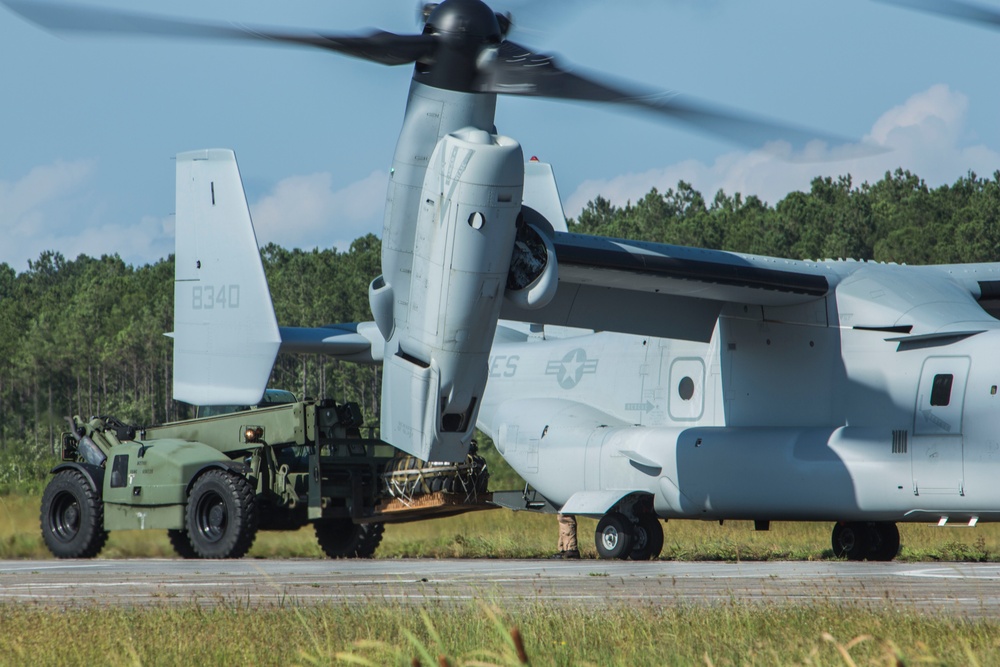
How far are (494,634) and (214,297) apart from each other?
1089 cm

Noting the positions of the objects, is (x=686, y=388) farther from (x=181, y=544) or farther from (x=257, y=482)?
(x=181, y=544)

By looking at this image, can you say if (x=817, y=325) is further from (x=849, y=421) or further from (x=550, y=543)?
(x=550, y=543)

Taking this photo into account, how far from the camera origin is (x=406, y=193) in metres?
12.5

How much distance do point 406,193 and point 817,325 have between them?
17.1 feet

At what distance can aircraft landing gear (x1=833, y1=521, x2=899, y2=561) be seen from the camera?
15.7 m

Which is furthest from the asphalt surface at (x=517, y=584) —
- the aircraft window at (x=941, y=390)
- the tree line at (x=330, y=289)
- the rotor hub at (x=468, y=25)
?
the tree line at (x=330, y=289)

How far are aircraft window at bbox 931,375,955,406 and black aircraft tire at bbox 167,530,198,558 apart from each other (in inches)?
367

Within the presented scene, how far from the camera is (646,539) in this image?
15383 millimetres

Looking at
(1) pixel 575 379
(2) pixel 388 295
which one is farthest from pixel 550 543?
(2) pixel 388 295

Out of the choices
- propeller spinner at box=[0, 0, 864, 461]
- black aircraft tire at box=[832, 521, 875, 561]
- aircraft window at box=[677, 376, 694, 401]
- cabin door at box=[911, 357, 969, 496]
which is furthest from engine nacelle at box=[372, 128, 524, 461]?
black aircraft tire at box=[832, 521, 875, 561]

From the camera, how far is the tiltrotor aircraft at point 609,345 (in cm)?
1198

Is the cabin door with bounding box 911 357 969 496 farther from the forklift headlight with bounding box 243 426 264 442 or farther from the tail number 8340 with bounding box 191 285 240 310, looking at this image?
the tail number 8340 with bounding box 191 285 240 310

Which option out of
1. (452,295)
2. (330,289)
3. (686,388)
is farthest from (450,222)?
(330,289)

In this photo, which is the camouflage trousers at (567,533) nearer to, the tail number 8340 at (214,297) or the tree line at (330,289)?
the tail number 8340 at (214,297)
